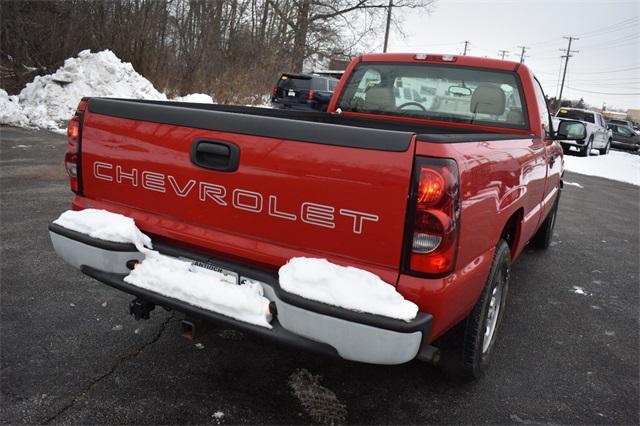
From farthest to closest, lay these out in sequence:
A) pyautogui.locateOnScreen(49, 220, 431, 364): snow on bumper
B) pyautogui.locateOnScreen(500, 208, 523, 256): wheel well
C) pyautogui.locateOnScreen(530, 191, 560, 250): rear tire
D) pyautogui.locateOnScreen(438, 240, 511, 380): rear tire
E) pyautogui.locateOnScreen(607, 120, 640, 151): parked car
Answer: pyautogui.locateOnScreen(607, 120, 640, 151): parked car → pyautogui.locateOnScreen(530, 191, 560, 250): rear tire → pyautogui.locateOnScreen(500, 208, 523, 256): wheel well → pyautogui.locateOnScreen(438, 240, 511, 380): rear tire → pyautogui.locateOnScreen(49, 220, 431, 364): snow on bumper

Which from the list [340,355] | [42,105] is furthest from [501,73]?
[42,105]

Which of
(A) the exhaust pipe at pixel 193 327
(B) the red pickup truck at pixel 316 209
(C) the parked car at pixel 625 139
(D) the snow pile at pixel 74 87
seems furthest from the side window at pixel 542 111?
(C) the parked car at pixel 625 139

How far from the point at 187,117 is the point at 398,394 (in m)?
1.86

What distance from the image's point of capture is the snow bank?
2232 millimetres

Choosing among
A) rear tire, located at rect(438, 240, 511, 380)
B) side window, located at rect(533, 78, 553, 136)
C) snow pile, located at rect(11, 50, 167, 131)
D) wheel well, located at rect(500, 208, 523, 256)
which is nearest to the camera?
rear tire, located at rect(438, 240, 511, 380)

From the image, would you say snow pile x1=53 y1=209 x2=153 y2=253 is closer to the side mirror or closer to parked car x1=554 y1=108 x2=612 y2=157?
the side mirror

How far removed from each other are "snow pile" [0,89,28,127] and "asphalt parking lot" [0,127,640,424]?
30.4 ft

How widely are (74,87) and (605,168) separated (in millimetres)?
16745

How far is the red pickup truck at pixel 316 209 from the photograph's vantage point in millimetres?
2049

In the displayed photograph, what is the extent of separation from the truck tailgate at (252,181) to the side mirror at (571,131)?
129 inches

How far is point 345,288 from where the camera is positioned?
2.05 meters

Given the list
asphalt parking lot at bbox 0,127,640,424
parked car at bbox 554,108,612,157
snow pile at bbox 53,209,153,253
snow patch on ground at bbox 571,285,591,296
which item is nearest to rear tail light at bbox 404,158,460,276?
asphalt parking lot at bbox 0,127,640,424

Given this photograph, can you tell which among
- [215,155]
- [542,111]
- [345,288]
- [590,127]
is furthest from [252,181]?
[590,127]

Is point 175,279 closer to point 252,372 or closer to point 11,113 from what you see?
point 252,372
